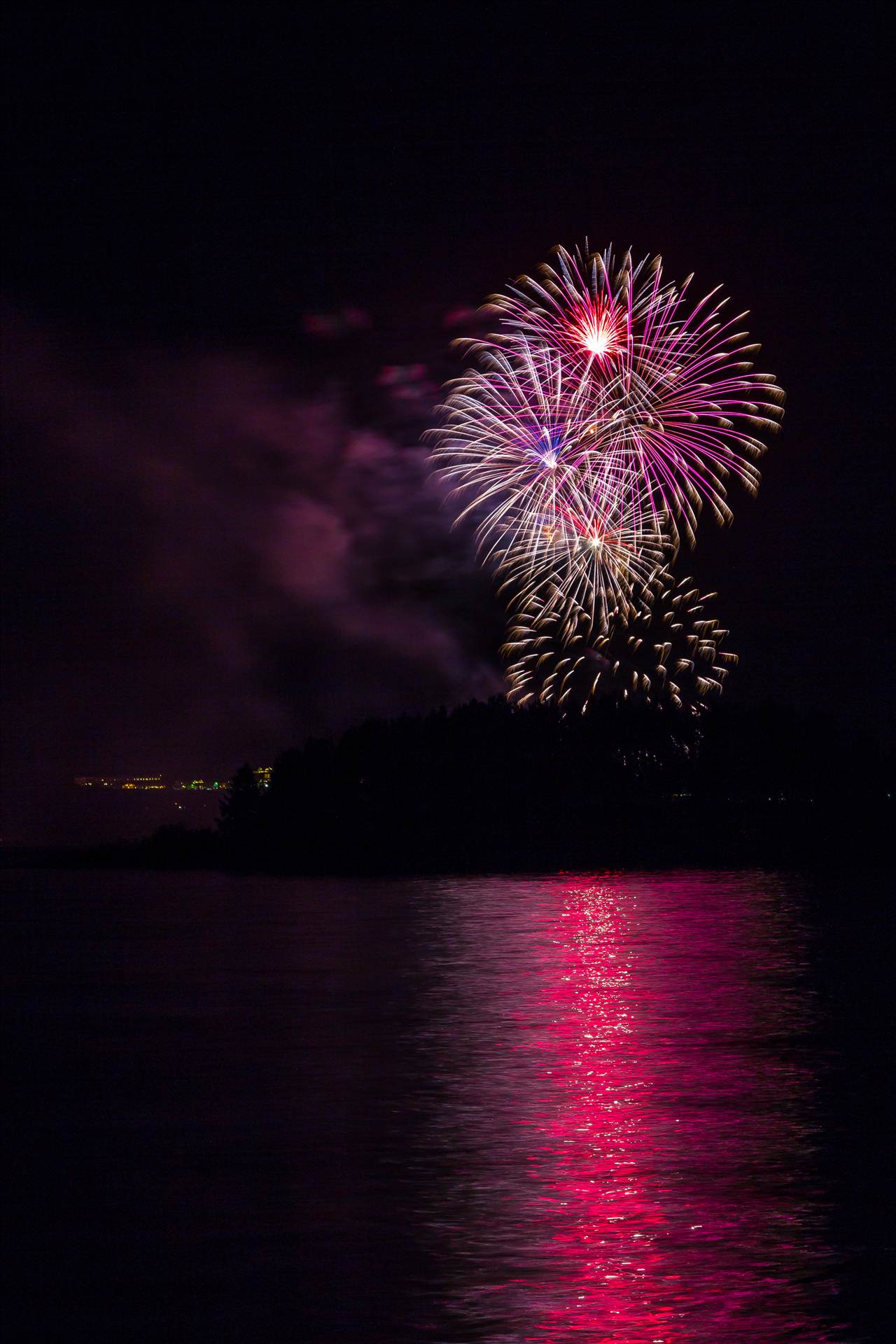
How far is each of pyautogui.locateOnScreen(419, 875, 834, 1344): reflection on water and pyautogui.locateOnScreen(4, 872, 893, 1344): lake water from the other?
35mm

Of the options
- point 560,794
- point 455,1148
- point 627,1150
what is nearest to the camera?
point 627,1150

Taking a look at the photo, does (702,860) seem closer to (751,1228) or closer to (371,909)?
(371,909)


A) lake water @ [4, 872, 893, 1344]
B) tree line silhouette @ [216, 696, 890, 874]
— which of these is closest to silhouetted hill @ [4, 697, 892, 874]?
tree line silhouette @ [216, 696, 890, 874]

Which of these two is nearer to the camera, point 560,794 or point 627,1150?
point 627,1150

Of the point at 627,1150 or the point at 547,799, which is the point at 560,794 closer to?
the point at 547,799

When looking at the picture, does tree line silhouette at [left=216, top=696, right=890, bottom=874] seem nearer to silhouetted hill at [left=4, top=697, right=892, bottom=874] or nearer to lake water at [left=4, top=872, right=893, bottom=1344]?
silhouetted hill at [left=4, top=697, right=892, bottom=874]

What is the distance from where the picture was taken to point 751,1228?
10430mm

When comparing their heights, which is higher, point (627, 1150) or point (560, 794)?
point (560, 794)

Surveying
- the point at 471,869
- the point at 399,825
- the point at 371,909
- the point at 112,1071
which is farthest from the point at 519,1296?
the point at 399,825

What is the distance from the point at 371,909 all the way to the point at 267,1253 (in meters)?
36.9

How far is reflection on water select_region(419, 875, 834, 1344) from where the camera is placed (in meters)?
8.90

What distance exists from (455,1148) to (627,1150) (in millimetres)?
1306

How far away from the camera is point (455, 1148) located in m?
13.2

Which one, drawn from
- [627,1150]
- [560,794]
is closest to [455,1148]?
[627,1150]
